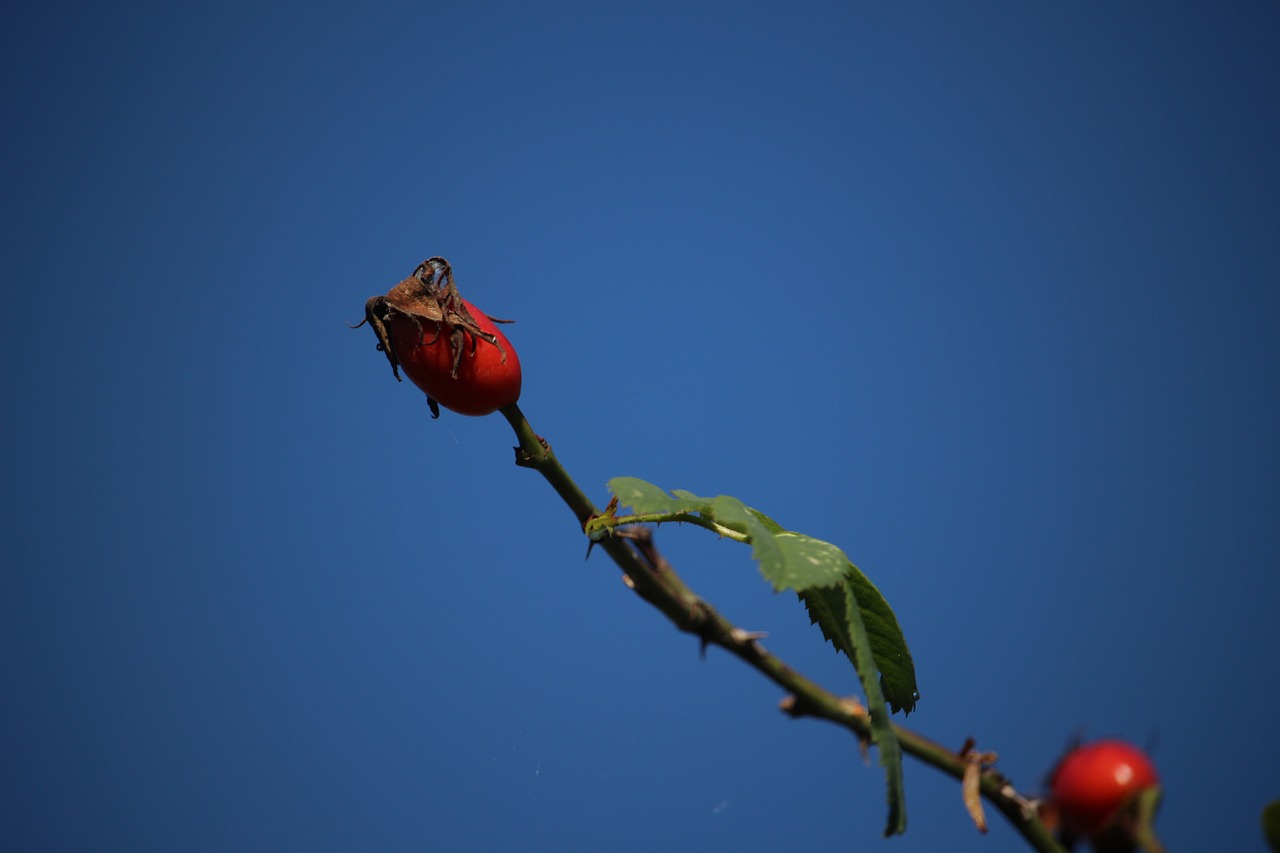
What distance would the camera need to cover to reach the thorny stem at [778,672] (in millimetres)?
447

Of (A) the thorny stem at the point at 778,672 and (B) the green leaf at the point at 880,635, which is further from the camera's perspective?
(B) the green leaf at the point at 880,635

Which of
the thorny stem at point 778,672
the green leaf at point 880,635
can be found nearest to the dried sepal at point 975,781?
the thorny stem at point 778,672

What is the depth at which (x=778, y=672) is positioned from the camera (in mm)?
485

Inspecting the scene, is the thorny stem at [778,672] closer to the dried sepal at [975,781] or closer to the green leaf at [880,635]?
the dried sepal at [975,781]

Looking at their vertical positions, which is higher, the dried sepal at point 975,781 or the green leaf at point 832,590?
the green leaf at point 832,590

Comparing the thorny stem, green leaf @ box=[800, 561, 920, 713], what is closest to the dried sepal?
the thorny stem

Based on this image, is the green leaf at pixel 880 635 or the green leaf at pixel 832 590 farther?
the green leaf at pixel 880 635

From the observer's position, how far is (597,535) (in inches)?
23.0

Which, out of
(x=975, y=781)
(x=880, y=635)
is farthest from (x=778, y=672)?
(x=880, y=635)

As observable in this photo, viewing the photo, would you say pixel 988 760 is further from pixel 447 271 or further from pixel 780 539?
pixel 447 271

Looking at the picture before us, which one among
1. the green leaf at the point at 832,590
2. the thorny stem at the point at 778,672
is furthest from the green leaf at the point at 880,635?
the thorny stem at the point at 778,672

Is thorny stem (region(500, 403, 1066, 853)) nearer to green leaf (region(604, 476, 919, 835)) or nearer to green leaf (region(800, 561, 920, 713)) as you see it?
green leaf (region(604, 476, 919, 835))

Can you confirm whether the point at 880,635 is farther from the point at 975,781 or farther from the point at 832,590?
the point at 975,781

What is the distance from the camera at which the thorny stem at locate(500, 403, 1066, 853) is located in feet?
1.47
